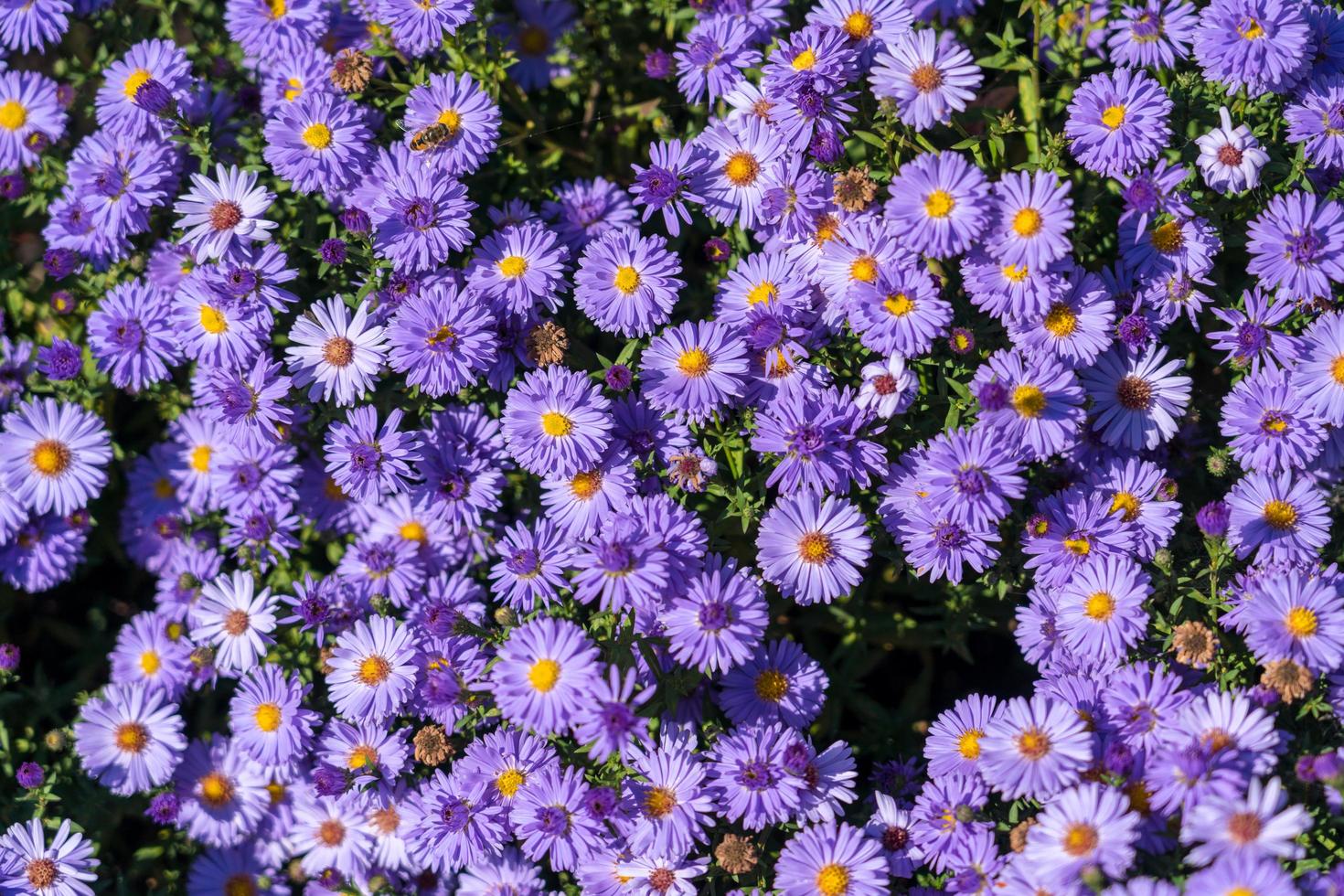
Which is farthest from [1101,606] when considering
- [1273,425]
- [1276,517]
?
[1273,425]

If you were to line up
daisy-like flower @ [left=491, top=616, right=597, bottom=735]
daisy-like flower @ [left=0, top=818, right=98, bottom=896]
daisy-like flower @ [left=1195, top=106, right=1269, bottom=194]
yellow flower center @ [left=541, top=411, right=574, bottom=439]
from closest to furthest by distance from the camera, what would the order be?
daisy-like flower @ [left=491, top=616, right=597, bottom=735] < daisy-like flower @ [left=1195, top=106, right=1269, bottom=194] < yellow flower center @ [left=541, top=411, right=574, bottom=439] < daisy-like flower @ [left=0, top=818, right=98, bottom=896]

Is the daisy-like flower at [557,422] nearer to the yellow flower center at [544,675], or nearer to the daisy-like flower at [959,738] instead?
the yellow flower center at [544,675]

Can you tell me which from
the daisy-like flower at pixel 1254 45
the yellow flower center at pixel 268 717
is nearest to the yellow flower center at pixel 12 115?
the yellow flower center at pixel 268 717

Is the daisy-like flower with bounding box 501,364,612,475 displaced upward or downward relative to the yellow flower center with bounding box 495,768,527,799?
upward

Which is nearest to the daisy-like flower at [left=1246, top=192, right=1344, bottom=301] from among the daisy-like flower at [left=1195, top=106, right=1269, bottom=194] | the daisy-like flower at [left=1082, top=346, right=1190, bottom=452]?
the daisy-like flower at [left=1195, top=106, right=1269, bottom=194]

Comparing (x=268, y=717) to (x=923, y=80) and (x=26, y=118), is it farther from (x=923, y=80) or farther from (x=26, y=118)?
(x=923, y=80)

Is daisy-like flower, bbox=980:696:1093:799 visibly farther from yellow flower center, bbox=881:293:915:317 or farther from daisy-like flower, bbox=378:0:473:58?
Result: daisy-like flower, bbox=378:0:473:58

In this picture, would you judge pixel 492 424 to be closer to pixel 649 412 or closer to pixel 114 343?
pixel 649 412

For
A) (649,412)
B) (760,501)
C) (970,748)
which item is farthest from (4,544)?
(970,748)
